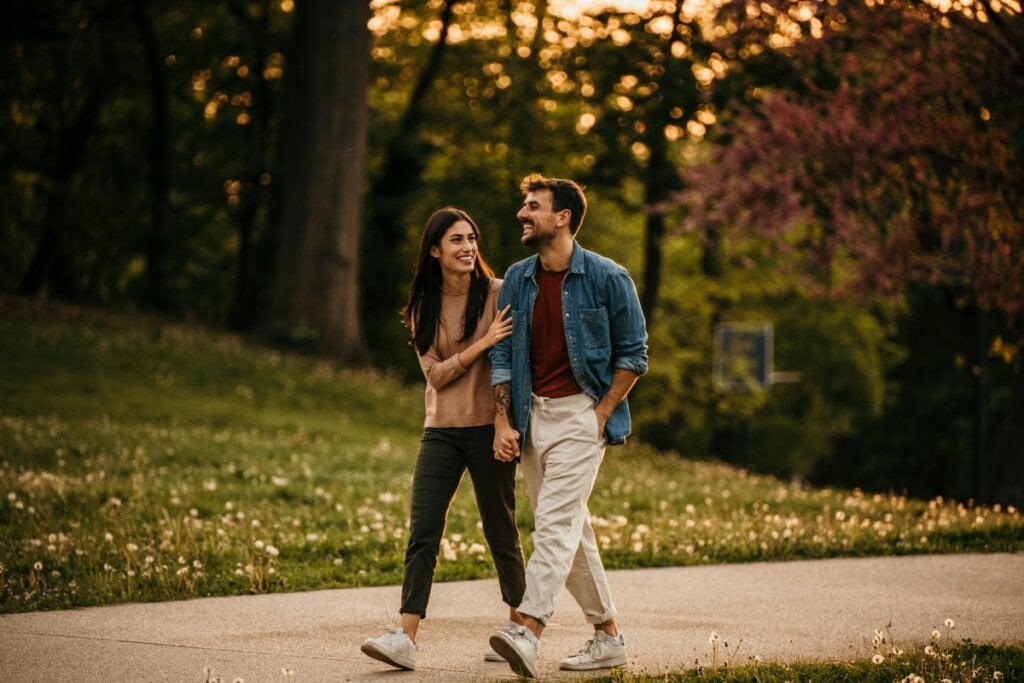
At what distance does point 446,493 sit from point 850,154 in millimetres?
10826

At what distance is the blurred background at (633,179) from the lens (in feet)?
49.8

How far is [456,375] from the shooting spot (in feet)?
19.8

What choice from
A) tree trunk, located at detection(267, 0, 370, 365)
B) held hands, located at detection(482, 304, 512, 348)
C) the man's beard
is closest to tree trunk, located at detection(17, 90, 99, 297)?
tree trunk, located at detection(267, 0, 370, 365)

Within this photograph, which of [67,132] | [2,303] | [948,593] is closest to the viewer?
[948,593]

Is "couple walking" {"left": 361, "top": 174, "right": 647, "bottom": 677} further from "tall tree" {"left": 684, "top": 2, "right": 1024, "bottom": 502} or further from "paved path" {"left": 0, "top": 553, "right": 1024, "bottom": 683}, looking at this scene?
"tall tree" {"left": 684, "top": 2, "right": 1024, "bottom": 502}

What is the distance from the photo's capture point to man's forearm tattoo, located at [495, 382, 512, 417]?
229 inches

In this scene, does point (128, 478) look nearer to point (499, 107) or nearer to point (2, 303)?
point (2, 303)

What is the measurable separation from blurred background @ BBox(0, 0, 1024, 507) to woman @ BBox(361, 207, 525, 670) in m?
9.47

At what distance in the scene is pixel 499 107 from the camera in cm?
3097

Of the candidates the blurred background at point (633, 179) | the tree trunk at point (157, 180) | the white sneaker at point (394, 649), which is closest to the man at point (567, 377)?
the white sneaker at point (394, 649)

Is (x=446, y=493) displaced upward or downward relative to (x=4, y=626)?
upward

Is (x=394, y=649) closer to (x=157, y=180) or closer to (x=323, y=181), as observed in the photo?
(x=323, y=181)

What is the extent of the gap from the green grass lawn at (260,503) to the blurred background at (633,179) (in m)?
3.48

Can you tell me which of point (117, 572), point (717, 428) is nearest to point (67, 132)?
point (717, 428)
